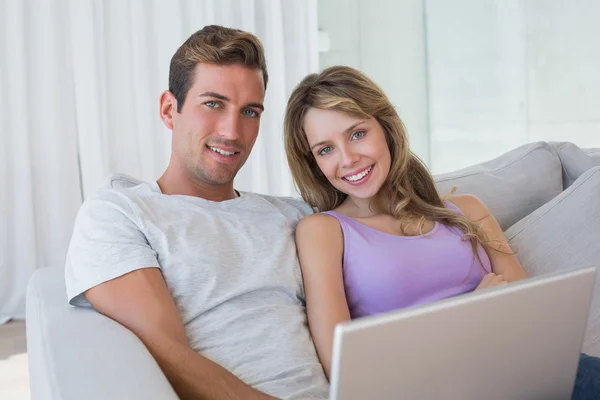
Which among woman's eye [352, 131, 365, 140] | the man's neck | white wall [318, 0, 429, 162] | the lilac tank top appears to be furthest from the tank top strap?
white wall [318, 0, 429, 162]

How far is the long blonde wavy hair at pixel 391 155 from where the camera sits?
164 centimetres

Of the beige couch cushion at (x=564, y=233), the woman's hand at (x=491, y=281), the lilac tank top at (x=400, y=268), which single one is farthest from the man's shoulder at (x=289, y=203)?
the beige couch cushion at (x=564, y=233)

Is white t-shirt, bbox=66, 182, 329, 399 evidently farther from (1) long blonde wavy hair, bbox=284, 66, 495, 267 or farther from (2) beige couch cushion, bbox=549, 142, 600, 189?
(2) beige couch cushion, bbox=549, 142, 600, 189

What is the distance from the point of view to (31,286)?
62.6 inches

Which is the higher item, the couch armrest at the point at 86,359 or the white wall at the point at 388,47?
the white wall at the point at 388,47

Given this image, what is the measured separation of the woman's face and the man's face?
0.51ft

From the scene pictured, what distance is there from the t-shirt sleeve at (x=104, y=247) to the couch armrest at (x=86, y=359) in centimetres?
6

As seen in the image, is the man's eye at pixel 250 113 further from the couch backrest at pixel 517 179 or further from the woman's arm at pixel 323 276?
the couch backrest at pixel 517 179

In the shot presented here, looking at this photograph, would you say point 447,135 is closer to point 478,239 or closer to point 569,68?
point 569,68

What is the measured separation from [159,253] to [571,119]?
3921mm

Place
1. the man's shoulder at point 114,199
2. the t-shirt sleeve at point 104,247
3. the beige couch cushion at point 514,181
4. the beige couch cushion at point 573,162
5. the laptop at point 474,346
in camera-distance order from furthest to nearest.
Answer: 1. the beige couch cushion at point 573,162
2. the beige couch cushion at point 514,181
3. the man's shoulder at point 114,199
4. the t-shirt sleeve at point 104,247
5. the laptop at point 474,346

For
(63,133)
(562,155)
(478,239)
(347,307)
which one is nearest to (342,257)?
(347,307)

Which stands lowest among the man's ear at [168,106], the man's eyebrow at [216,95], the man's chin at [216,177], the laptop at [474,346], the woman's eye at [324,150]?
the laptop at [474,346]

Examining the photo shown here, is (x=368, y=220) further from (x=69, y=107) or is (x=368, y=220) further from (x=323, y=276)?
(x=69, y=107)
